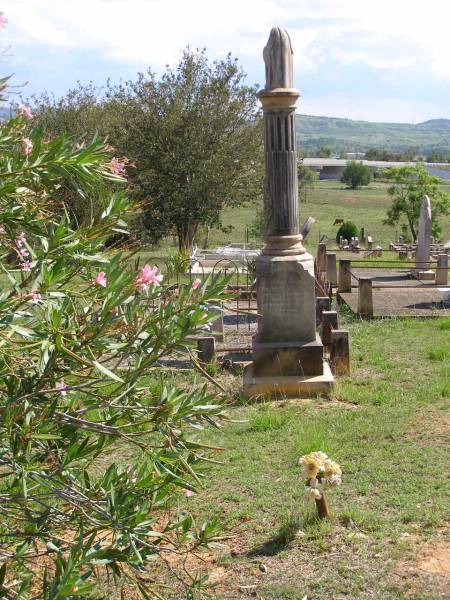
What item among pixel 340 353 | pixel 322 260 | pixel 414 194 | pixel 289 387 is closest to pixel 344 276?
pixel 322 260

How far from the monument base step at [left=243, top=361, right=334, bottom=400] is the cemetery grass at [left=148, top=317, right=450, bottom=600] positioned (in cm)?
16

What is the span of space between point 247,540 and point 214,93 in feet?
64.4

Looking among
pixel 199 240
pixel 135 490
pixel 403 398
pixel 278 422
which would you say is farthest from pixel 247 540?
pixel 199 240

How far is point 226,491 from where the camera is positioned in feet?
21.1

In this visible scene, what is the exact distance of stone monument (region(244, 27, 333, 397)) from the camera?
9078 mm

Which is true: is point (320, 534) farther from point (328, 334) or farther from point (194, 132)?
point (194, 132)

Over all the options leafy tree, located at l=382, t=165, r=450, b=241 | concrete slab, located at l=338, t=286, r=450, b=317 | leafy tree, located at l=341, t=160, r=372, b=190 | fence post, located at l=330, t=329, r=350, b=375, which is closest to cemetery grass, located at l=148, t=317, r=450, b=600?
fence post, located at l=330, t=329, r=350, b=375

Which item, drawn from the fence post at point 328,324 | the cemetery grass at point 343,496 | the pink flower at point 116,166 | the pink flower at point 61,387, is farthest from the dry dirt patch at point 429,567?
the fence post at point 328,324

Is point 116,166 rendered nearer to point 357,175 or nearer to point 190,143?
point 190,143

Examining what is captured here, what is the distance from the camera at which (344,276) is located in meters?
16.4

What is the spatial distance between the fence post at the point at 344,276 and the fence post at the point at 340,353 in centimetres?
672

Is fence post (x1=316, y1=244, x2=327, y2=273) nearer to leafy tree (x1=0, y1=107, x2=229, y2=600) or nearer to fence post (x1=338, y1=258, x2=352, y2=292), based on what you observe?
fence post (x1=338, y1=258, x2=352, y2=292)

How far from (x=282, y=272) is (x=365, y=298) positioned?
485 cm

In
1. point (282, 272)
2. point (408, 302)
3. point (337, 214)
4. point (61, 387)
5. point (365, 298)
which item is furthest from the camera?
point (337, 214)
